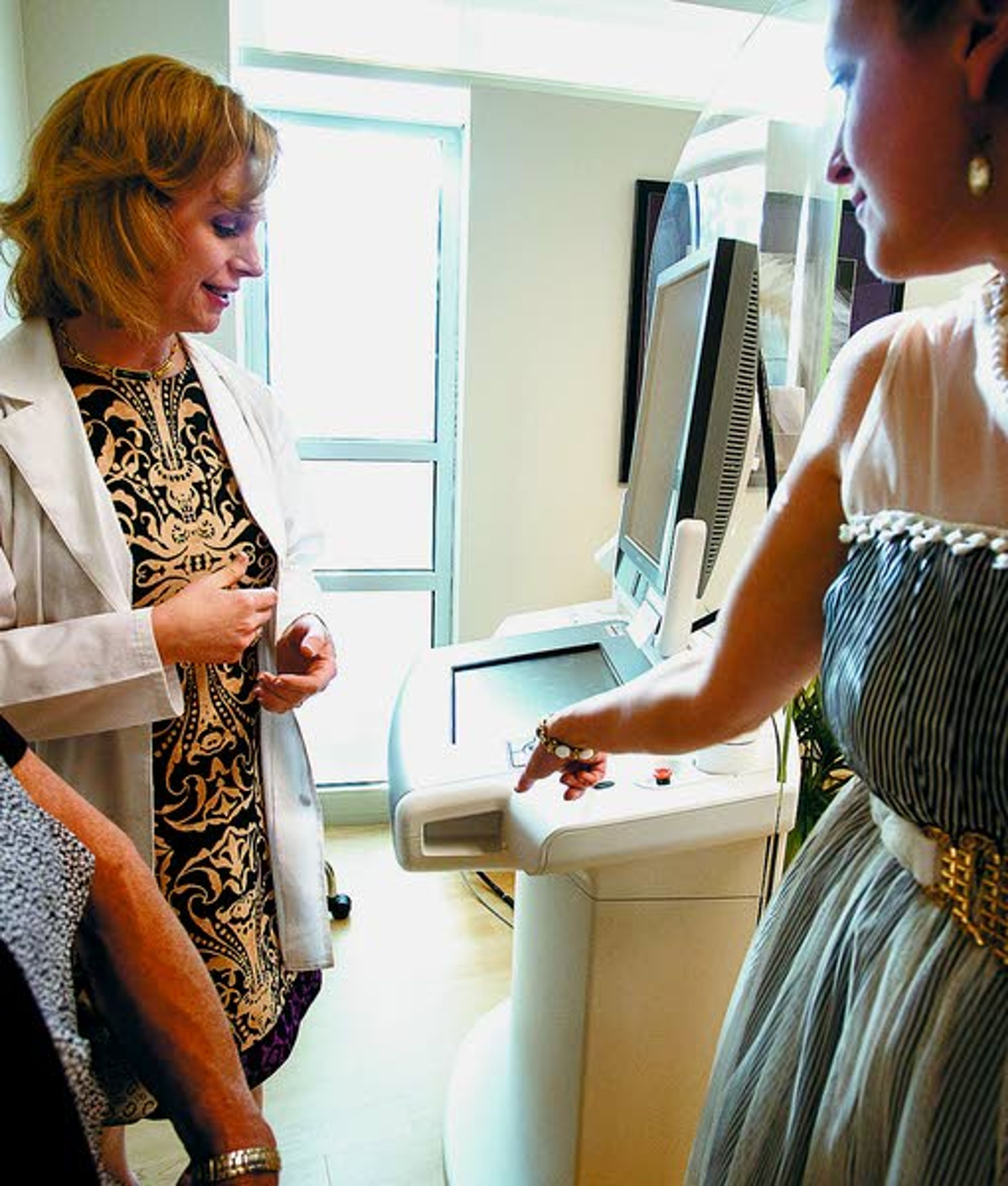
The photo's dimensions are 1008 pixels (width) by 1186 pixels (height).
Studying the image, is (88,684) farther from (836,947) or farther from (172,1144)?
(172,1144)

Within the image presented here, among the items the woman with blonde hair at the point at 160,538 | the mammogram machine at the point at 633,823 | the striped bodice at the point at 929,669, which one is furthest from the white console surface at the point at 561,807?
the striped bodice at the point at 929,669

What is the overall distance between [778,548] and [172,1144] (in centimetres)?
174

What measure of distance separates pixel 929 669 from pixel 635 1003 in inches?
33.8

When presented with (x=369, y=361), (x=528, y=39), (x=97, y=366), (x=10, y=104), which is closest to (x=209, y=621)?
(x=97, y=366)

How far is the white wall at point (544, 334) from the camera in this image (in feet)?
8.81

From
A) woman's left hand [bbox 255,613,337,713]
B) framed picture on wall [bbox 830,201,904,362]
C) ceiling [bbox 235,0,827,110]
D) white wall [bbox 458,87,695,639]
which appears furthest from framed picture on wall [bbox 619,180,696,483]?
woman's left hand [bbox 255,613,337,713]

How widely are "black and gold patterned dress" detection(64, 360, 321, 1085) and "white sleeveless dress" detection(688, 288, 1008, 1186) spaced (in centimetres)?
76

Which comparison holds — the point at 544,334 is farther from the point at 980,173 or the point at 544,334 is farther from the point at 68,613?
the point at 980,173

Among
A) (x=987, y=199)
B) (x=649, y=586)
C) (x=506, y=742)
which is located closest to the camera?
(x=987, y=199)

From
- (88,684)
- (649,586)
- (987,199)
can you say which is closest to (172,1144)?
(88,684)

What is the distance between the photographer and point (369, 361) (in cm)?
295

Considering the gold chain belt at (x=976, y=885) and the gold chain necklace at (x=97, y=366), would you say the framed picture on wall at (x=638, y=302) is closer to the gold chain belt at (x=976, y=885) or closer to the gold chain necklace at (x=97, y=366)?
the gold chain necklace at (x=97, y=366)

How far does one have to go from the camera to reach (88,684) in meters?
1.10

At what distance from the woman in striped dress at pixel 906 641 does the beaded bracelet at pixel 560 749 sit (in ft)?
1.01
